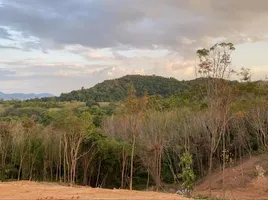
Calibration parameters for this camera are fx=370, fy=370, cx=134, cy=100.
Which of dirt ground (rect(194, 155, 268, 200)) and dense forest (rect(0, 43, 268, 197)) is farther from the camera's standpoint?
dense forest (rect(0, 43, 268, 197))

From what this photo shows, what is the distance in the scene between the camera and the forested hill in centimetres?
6662

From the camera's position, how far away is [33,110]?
63375 millimetres

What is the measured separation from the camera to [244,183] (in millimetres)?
25906

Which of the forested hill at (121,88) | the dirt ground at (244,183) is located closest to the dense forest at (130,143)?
the dirt ground at (244,183)

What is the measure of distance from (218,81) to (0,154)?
21.7 m

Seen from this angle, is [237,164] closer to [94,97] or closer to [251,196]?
[251,196]

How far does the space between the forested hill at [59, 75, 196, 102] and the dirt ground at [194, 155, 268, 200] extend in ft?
116

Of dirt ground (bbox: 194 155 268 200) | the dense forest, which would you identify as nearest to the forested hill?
the dense forest

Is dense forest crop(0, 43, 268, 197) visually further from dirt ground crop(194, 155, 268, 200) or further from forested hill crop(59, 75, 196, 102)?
forested hill crop(59, 75, 196, 102)

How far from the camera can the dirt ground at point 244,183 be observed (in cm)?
2253

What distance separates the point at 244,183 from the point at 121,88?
50.2m

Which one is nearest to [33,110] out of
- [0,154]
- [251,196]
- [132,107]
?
[0,154]

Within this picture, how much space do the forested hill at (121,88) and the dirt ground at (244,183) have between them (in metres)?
35.4

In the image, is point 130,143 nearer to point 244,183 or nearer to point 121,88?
point 244,183
